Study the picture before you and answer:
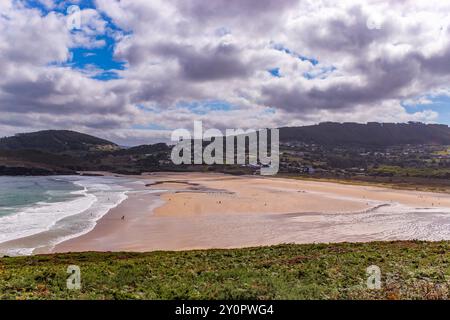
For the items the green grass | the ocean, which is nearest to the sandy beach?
the ocean

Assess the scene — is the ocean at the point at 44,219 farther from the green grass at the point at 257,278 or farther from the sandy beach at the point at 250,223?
the green grass at the point at 257,278

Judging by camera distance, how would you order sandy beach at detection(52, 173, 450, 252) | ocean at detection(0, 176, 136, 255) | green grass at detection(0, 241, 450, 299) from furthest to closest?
sandy beach at detection(52, 173, 450, 252)
ocean at detection(0, 176, 136, 255)
green grass at detection(0, 241, 450, 299)

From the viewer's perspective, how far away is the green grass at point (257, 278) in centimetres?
1091

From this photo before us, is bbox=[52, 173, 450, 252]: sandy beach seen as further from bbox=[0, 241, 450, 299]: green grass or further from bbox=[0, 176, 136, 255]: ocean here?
bbox=[0, 241, 450, 299]: green grass

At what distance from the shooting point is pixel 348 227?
3831 centimetres

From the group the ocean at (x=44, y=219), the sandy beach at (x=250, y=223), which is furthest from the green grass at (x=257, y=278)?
the sandy beach at (x=250, y=223)

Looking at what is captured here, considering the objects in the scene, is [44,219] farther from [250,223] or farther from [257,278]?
[257,278]

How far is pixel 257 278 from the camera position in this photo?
43.3ft

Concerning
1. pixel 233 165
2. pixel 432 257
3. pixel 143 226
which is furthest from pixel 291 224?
pixel 233 165

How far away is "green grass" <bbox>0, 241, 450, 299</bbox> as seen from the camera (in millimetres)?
10914

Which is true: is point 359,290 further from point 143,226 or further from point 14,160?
point 14,160

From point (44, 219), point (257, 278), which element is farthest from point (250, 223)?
point (257, 278)

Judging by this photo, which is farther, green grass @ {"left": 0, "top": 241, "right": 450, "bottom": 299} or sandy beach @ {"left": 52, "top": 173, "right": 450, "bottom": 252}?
sandy beach @ {"left": 52, "top": 173, "right": 450, "bottom": 252}
